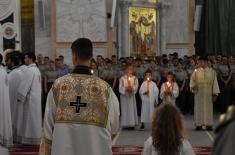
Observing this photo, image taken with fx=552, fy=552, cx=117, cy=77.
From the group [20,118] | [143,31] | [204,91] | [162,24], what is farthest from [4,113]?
[162,24]

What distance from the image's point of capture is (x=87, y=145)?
5.41 m

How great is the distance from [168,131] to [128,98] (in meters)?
10.4

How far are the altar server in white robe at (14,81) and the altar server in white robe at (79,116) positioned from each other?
5826mm

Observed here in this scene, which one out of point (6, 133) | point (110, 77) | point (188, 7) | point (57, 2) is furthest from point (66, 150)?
point (188, 7)

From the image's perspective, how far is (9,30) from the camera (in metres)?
19.4

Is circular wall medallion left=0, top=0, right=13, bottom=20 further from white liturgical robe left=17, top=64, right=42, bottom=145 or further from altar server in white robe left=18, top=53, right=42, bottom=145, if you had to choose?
white liturgical robe left=17, top=64, right=42, bottom=145

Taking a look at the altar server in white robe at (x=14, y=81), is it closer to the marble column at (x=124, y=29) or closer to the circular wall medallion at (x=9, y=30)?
the circular wall medallion at (x=9, y=30)

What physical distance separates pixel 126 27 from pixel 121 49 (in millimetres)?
855

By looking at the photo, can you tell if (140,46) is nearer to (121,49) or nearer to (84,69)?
(121,49)

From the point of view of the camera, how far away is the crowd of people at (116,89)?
552 centimetres

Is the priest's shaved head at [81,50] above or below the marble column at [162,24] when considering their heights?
below

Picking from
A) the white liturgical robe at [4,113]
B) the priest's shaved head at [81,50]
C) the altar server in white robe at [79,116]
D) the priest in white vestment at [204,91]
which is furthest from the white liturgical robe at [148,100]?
the priest's shaved head at [81,50]

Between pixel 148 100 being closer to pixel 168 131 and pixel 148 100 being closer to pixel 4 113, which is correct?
pixel 4 113

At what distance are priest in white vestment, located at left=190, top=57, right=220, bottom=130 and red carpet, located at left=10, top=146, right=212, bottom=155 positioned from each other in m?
3.33
